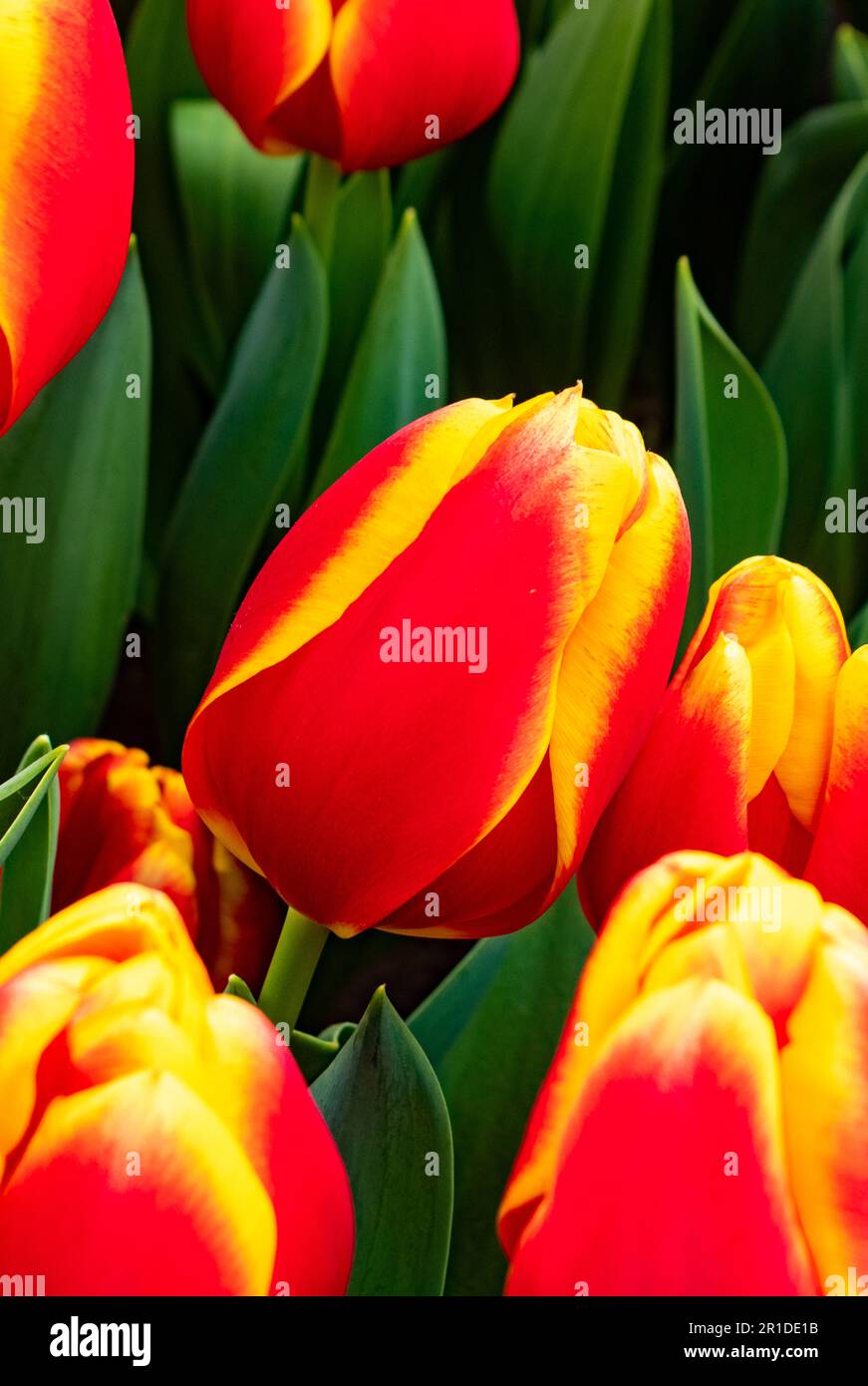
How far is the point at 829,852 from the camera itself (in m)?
0.30

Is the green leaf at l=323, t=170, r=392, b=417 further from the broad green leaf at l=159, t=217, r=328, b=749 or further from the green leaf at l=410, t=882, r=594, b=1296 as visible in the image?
the green leaf at l=410, t=882, r=594, b=1296

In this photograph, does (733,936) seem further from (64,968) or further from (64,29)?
(64,29)

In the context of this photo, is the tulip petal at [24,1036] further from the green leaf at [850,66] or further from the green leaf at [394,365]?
the green leaf at [850,66]

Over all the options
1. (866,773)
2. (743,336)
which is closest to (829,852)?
(866,773)

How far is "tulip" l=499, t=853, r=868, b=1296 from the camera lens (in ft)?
0.74

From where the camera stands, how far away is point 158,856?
0.34 meters

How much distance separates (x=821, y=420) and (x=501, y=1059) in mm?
219

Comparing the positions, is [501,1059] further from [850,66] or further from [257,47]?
[850,66]

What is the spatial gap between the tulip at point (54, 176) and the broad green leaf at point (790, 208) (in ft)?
0.83

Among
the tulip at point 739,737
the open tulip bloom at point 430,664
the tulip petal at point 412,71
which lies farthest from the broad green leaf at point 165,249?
the tulip at point 739,737

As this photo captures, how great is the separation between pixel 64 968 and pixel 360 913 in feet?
0.22

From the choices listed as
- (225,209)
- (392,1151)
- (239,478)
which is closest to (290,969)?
(392,1151)

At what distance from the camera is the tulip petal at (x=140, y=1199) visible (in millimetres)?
220

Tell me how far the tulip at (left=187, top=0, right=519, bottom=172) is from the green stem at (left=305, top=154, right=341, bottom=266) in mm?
42
